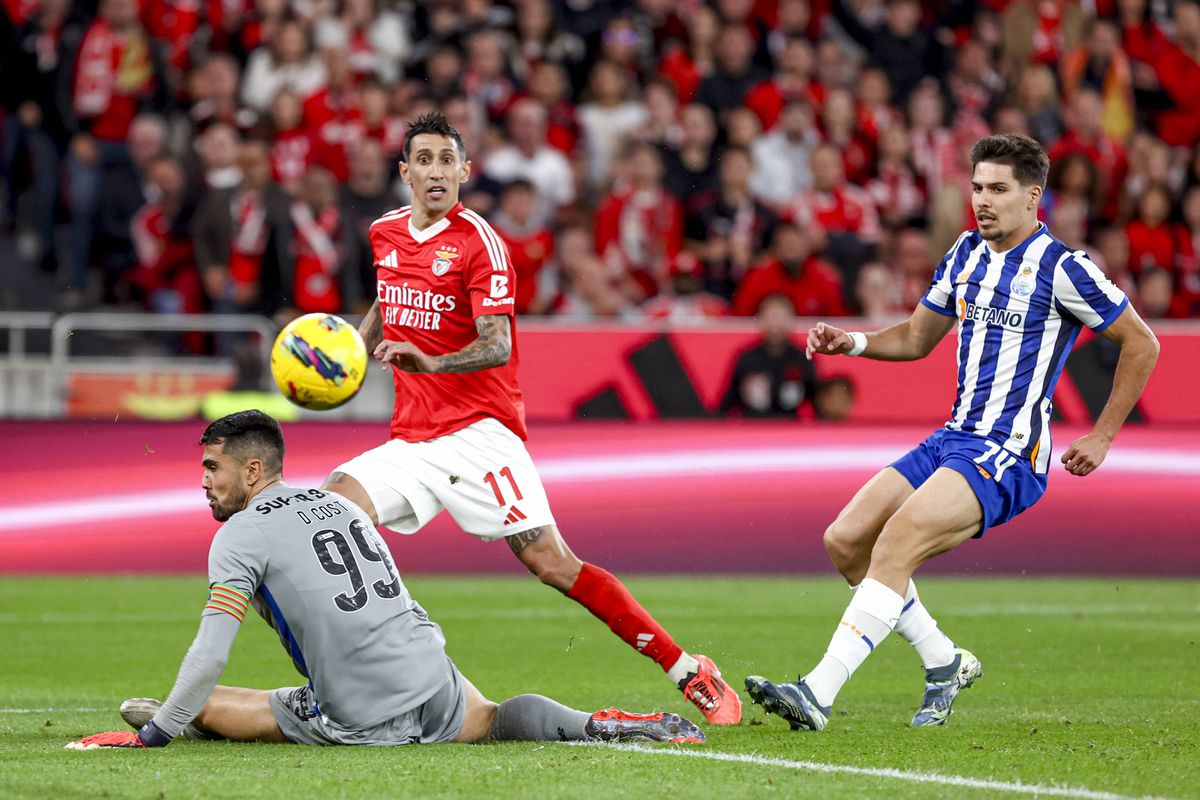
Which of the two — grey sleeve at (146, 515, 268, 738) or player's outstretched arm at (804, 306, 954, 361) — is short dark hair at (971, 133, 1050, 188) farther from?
grey sleeve at (146, 515, 268, 738)

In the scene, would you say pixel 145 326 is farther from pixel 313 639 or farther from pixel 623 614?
pixel 313 639

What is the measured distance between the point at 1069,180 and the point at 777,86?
10.4 feet

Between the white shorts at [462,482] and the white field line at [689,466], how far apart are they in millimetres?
5800

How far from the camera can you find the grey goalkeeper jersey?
19.4ft

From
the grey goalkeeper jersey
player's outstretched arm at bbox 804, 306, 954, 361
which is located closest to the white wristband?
player's outstretched arm at bbox 804, 306, 954, 361

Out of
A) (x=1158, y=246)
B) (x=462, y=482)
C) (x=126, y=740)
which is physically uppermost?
(x=1158, y=246)

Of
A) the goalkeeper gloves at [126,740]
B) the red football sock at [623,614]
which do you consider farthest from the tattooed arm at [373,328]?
the goalkeeper gloves at [126,740]

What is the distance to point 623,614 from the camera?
734 cm

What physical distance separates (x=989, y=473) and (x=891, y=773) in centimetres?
174

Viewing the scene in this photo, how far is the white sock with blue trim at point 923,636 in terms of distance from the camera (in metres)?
7.45

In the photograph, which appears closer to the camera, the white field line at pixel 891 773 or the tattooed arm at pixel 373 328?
the white field line at pixel 891 773

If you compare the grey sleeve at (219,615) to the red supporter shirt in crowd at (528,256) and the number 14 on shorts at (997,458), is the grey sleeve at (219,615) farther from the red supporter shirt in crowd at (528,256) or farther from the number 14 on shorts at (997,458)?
the red supporter shirt in crowd at (528,256)

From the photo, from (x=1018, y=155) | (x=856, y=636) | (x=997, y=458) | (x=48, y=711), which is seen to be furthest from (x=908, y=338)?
(x=48, y=711)

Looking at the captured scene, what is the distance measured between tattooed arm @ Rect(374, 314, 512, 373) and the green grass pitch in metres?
1.59
